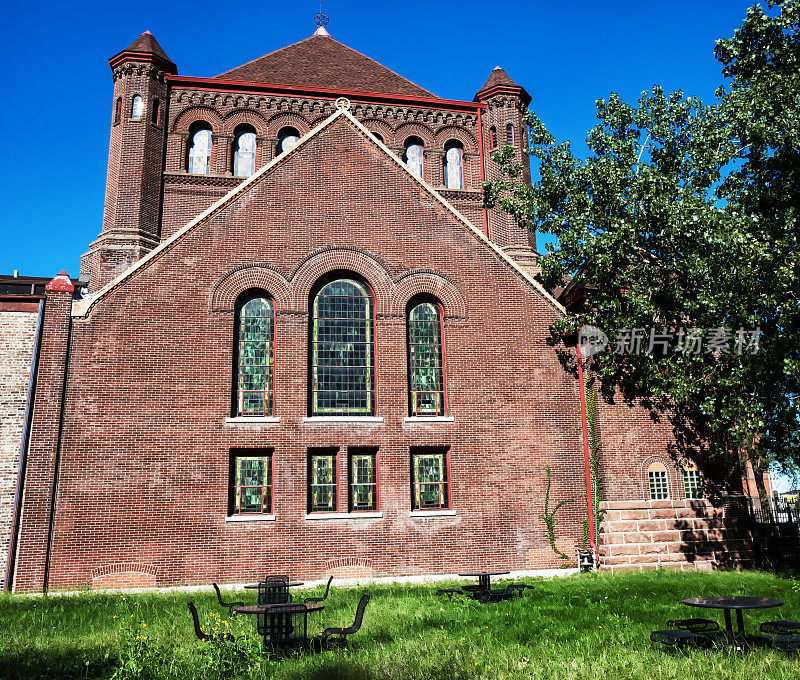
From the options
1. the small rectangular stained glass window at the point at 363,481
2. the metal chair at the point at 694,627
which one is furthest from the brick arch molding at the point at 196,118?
the metal chair at the point at 694,627

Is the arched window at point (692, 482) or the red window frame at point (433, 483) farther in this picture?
the arched window at point (692, 482)

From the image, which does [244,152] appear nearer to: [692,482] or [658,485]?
[658,485]

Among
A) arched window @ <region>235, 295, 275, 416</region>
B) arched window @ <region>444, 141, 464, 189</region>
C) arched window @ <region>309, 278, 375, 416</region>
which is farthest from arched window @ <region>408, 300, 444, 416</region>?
arched window @ <region>444, 141, 464, 189</region>

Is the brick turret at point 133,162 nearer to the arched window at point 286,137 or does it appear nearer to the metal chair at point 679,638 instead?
the arched window at point 286,137

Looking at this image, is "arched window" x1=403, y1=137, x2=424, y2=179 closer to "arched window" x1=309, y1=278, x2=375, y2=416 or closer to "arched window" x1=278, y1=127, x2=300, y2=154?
"arched window" x1=278, y1=127, x2=300, y2=154

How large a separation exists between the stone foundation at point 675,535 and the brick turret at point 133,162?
754 inches

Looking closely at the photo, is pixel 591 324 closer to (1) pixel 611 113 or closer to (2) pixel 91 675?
(1) pixel 611 113

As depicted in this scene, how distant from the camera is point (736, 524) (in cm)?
2003

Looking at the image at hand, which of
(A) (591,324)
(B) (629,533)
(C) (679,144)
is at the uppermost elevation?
(C) (679,144)

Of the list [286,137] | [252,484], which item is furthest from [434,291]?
[286,137]

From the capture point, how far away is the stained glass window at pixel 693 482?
66.0 feet

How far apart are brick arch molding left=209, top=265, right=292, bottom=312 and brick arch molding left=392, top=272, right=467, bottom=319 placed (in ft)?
10.4

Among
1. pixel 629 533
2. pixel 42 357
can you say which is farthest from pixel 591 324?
pixel 42 357

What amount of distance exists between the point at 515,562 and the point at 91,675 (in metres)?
12.2
